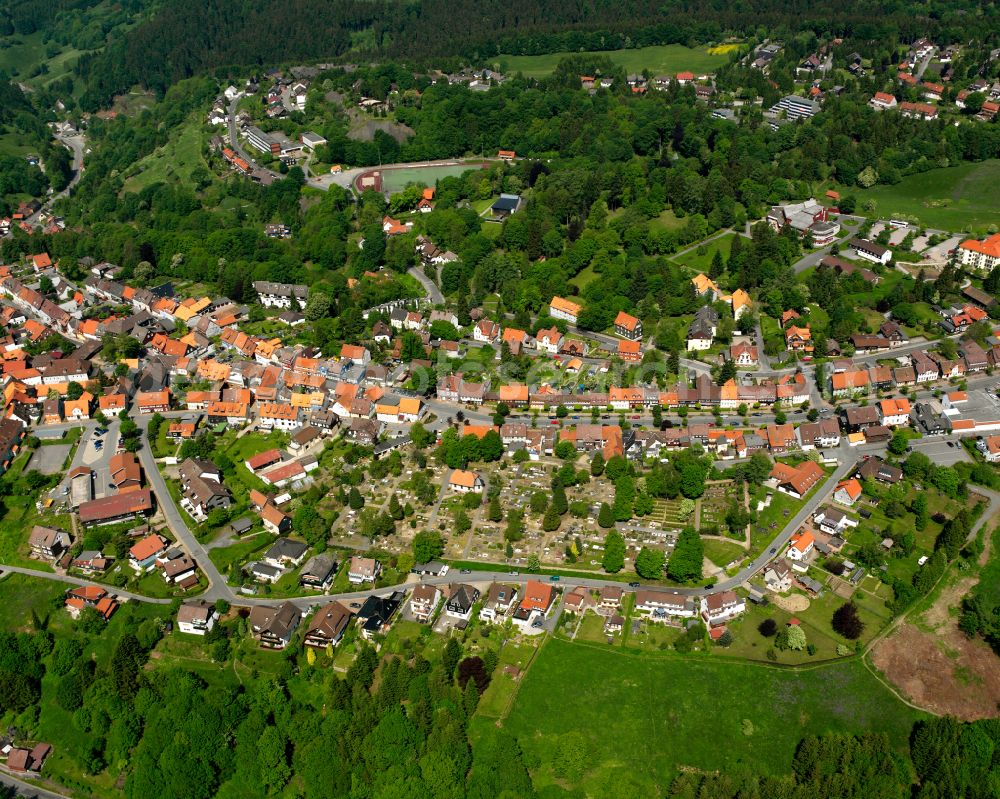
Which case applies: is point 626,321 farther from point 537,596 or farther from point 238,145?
point 238,145

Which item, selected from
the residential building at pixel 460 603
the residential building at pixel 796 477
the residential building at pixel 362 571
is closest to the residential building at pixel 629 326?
the residential building at pixel 796 477

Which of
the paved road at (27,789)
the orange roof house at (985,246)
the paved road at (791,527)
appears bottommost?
the paved road at (27,789)

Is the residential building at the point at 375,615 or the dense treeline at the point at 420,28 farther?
the dense treeline at the point at 420,28

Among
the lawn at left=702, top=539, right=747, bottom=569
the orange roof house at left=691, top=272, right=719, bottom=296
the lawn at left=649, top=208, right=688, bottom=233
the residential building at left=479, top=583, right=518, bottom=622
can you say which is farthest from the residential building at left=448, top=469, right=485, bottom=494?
the lawn at left=649, top=208, right=688, bottom=233

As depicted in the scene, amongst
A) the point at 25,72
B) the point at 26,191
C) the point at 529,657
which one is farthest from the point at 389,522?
the point at 25,72

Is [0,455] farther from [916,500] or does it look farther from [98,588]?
[916,500]

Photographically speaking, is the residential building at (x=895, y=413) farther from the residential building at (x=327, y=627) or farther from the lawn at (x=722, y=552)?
the residential building at (x=327, y=627)
